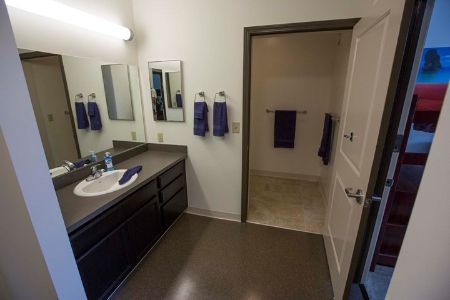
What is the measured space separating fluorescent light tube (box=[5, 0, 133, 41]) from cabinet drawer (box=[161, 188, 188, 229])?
1706mm

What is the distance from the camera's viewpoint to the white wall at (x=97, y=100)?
1674 mm

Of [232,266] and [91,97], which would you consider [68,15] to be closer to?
[91,97]

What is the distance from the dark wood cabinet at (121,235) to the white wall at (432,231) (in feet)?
5.04

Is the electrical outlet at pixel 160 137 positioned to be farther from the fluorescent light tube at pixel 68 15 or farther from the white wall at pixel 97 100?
the fluorescent light tube at pixel 68 15

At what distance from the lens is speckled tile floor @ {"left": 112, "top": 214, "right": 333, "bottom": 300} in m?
1.56

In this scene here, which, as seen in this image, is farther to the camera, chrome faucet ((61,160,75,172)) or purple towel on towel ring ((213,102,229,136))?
purple towel on towel ring ((213,102,229,136))

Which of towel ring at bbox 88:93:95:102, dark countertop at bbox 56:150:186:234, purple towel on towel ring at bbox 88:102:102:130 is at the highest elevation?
towel ring at bbox 88:93:95:102

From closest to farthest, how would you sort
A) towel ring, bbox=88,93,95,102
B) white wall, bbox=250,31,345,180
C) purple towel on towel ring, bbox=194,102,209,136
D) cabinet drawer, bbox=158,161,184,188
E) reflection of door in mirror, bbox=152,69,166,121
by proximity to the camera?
towel ring, bbox=88,93,95,102 < cabinet drawer, bbox=158,161,184,188 < purple towel on towel ring, bbox=194,102,209,136 < reflection of door in mirror, bbox=152,69,166,121 < white wall, bbox=250,31,345,180

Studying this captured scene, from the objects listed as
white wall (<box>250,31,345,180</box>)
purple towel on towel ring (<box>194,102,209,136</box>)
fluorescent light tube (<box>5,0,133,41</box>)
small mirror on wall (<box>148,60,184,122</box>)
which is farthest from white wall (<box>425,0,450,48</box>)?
fluorescent light tube (<box>5,0,133,41</box>)

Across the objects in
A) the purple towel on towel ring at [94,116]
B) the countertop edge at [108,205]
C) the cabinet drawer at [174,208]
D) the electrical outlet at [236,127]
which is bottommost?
the cabinet drawer at [174,208]

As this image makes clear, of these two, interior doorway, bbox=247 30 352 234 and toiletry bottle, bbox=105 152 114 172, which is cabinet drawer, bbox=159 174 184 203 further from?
interior doorway, bbox=247 30 352 234

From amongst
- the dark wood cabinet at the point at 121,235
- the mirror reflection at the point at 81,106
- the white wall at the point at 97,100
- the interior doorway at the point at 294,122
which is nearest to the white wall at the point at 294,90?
the interior doorway at the point at 294,122

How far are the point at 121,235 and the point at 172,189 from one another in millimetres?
735

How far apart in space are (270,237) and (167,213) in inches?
44.3
